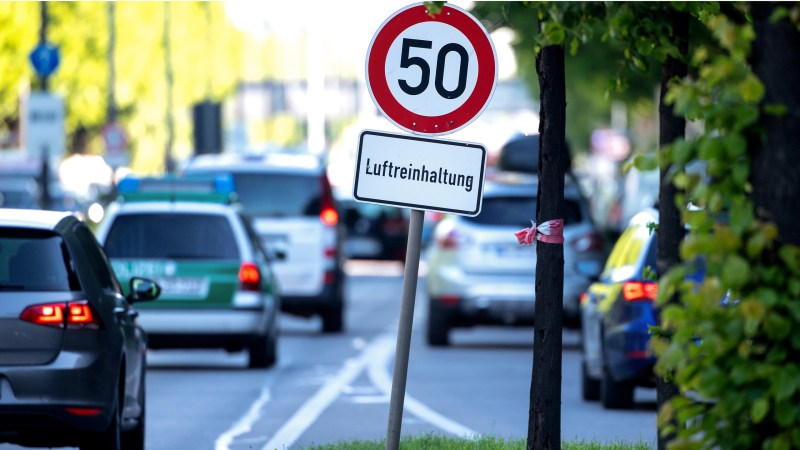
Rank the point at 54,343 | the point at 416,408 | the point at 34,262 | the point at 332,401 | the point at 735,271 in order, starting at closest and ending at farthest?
the point at 735,271, the point at 54,343, the point at 34,262, the point at 416,408, the point at 332,401

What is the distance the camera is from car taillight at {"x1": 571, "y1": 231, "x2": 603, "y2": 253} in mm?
21931

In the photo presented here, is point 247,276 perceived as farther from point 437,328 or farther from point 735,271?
point 735,271

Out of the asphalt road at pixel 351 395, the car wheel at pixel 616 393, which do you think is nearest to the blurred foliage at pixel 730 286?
the asphalt road at pixel 351 395

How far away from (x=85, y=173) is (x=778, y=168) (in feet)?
242

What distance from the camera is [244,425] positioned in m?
13.8

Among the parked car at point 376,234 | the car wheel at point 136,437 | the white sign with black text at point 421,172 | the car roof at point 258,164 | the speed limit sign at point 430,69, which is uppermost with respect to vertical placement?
the speed limit sign at point 430,69

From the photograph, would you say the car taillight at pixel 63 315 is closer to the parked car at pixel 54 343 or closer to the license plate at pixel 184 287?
the parked car at pixel 54 343

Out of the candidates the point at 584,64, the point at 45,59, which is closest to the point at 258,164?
the point at 45,59

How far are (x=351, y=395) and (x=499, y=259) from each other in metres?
5.49

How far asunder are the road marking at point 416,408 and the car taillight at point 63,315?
2394mm

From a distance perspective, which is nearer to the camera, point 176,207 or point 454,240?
point 176,207

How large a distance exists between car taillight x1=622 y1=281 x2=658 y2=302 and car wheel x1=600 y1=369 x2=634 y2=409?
830mm

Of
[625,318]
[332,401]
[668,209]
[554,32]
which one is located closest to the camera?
[554,32]

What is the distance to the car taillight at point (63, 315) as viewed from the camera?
9992 mm
